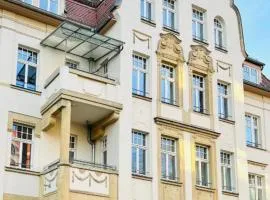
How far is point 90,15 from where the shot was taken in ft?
86.3

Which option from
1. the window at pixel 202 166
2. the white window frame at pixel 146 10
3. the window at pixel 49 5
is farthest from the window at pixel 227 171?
the window at pixel 49 5

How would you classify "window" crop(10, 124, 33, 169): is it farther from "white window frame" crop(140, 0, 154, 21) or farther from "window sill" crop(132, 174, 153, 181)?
"white window frame" crop(140, 0, 154, 21)

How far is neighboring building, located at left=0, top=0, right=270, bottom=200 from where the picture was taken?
2156 centimetres

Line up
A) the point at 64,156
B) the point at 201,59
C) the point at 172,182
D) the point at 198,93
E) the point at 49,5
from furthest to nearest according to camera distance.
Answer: the point at 201,59
the point at 198,93
the point at 49,5
the point at 172,182
the point at 64,156

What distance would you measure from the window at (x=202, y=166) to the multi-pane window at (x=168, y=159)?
1.30 m

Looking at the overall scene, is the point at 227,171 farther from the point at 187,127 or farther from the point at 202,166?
the point at 187,127

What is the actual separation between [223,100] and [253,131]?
4119 mm

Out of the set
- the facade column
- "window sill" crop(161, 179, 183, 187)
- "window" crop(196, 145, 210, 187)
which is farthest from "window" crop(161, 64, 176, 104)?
the facade column

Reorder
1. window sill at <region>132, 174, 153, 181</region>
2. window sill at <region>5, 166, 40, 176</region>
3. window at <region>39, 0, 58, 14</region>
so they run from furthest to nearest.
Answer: window at <region>39, 0, 58, 14</region> < window sill at <region>132, 174, 153, 181</region> < window sill at <region>5, 166, 40, 176</region>

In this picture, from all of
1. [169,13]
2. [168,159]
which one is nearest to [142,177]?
[168,159]

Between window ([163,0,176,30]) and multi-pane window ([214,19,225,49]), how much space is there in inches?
103

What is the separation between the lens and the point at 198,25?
90.2 ft

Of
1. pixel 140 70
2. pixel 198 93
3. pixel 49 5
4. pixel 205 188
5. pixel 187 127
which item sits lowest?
pixel 205 188

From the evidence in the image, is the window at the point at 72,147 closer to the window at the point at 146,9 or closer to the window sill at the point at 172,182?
the window sill at the point at 172,182
